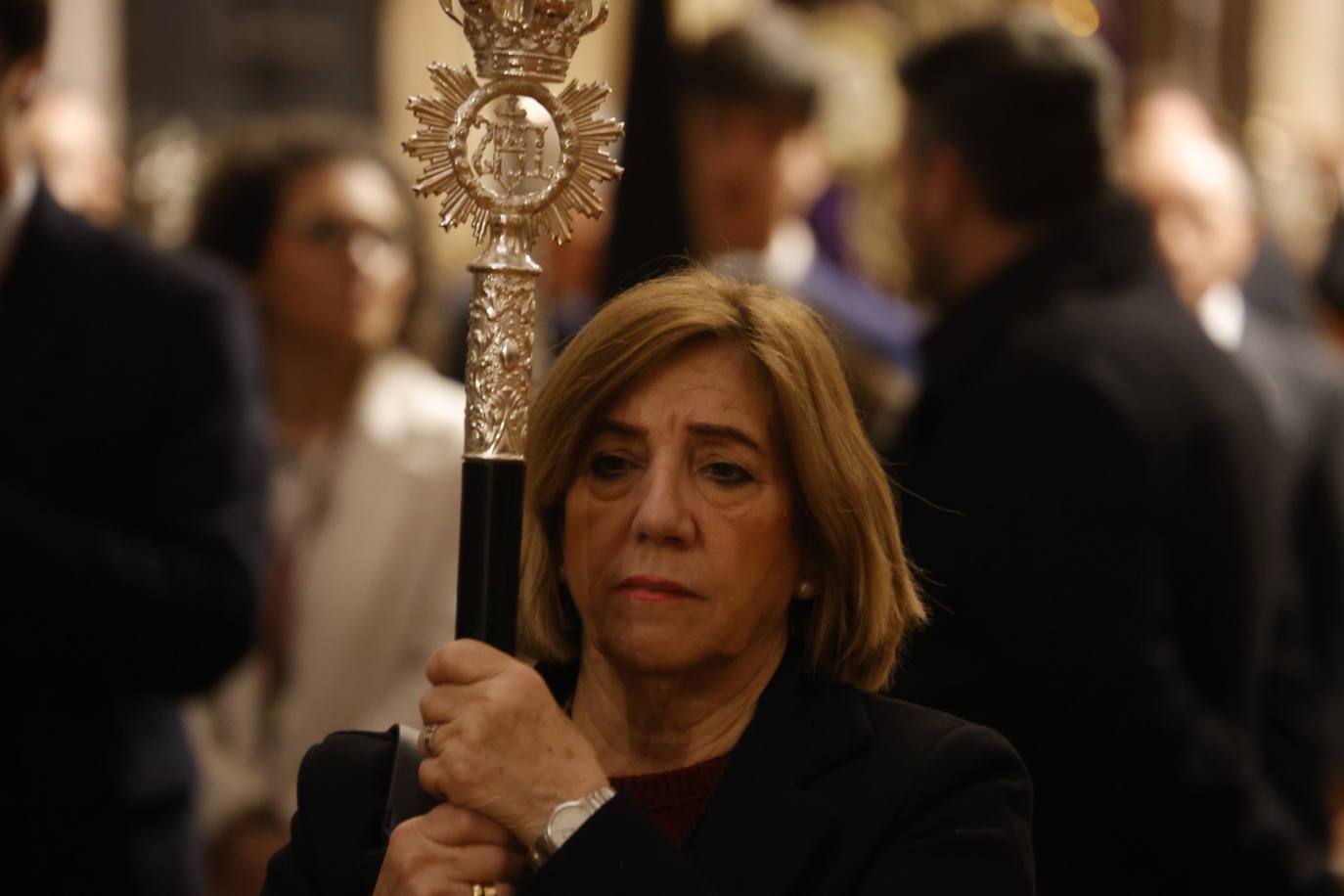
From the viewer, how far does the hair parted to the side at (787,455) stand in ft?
7.78

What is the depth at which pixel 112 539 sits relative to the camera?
339cm

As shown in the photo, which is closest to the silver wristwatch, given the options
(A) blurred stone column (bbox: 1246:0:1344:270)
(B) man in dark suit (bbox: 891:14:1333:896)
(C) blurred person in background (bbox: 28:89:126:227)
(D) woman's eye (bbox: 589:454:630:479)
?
(D) woman's eye (bbox: 589:454:630:479)

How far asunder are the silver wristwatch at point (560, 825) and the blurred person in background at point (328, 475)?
221cm

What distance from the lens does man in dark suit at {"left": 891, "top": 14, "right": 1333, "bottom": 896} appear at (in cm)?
343

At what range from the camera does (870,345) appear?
5.41m

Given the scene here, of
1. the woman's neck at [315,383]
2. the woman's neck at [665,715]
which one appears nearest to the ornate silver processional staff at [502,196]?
the woman's neck at [665,715]

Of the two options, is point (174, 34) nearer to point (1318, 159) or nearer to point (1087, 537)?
point (1318, 159)

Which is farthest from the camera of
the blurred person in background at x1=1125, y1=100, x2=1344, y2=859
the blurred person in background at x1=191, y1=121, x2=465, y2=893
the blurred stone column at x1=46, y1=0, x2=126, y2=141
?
the blurred stone column at x1=46, y1=0, x2=126, y2=141

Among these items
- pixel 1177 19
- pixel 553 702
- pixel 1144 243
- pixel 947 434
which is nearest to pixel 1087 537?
pixel 947 434

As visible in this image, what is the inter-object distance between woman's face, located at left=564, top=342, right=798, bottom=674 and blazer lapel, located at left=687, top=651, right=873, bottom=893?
3.7 inches

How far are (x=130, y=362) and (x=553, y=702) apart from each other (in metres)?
1.61

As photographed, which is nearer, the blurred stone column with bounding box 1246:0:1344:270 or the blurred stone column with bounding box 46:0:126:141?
the blurred stone column with bounding box 46:0:126:141

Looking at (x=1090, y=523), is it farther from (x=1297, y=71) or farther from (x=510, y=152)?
(x=1297, y=71)

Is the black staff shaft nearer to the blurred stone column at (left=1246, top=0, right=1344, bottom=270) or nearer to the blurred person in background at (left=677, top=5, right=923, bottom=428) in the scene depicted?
the blurred person in background at (left=677, top=5, right=923, bottom=428)
